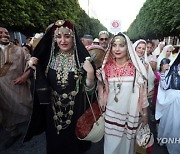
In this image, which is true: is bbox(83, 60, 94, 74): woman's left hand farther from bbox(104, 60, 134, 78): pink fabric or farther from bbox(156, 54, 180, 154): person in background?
bbox(156, 54, 180, 154): person in background

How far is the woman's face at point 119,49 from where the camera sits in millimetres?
2908

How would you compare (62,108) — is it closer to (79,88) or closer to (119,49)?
(79,88)

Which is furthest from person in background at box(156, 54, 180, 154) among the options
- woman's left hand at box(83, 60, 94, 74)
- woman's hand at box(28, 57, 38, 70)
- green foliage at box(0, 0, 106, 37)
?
green foliage at box(0, 0, 106, 37)

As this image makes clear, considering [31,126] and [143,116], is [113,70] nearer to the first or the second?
[143,116]

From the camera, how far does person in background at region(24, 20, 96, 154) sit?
280cm

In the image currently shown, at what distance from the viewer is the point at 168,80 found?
3.75 metres

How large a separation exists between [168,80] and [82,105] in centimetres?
160

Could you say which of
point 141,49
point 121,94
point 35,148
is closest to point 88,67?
point 121,94

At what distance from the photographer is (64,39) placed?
2.77 meters

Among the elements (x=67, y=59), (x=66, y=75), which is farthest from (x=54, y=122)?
(x=67, y=59)

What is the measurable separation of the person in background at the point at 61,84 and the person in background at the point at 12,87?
4.09 feet

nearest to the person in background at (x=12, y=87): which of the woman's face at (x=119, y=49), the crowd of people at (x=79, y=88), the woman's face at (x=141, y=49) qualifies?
the crowd of people at (x=79, y=88)

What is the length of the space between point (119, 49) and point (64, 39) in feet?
2.28

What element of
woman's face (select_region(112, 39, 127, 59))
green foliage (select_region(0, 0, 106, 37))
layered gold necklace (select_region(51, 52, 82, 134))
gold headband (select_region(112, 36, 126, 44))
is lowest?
layered gold necklace (select_region(51, 52, 82, 134))
